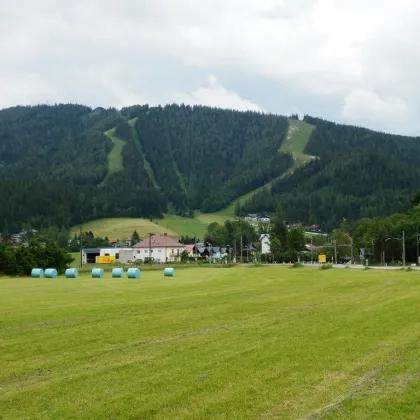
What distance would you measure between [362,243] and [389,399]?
490 ft

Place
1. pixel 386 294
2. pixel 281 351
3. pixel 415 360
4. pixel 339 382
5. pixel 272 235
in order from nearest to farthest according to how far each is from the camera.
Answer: pixel 339 382 → pixel 415 360 → pixel 281 351 → pixel 386 294 → pixel 272 235

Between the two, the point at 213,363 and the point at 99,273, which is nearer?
the point at 213,363

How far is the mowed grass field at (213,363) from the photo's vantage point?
1234 centimetres

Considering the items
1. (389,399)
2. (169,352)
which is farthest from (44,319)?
(389,399)

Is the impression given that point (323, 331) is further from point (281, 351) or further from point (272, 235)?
point (272, 235)

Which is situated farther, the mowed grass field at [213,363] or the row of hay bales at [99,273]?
the row of hay bales at [99,273]

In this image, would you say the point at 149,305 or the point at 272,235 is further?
the point at 272,235

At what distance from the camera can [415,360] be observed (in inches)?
639

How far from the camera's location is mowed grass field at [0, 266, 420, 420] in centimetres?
1234

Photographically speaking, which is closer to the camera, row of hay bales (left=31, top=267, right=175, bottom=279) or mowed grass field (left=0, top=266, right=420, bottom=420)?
mowed grass field (left=0, top=266, right=420, bottom=420)

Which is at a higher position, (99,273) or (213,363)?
(99,273)

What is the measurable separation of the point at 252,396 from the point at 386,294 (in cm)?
2751

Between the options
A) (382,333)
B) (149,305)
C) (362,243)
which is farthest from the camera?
(362,243)

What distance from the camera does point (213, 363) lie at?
53.6ft
